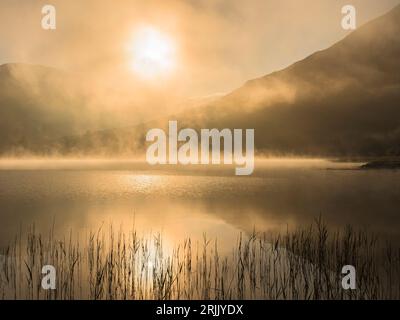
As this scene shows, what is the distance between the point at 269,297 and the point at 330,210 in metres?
23.2

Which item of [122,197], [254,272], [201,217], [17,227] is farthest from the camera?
[122,197]

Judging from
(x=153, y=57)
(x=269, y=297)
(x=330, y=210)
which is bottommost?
(x=269, y=297)

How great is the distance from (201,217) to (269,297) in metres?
19.5

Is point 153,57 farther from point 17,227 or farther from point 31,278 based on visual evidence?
point 31,278
